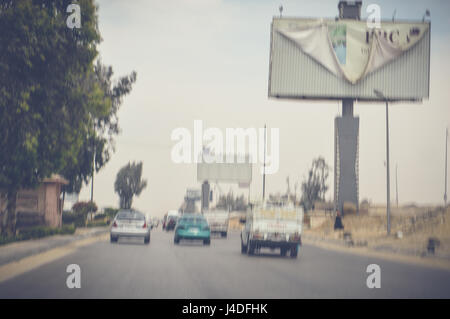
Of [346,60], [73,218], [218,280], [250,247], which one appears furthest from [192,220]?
[346,60]

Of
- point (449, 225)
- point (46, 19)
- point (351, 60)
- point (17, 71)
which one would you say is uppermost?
point (351, 60)

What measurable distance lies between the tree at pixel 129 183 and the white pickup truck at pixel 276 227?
98.1 meters

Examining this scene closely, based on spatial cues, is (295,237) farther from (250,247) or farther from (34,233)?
(34,233)

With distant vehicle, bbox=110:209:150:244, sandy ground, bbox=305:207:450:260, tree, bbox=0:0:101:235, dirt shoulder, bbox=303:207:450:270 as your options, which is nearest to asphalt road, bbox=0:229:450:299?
dirt shoulder, bbox=303:207:450:270

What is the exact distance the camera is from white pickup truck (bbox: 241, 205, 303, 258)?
2377 cm

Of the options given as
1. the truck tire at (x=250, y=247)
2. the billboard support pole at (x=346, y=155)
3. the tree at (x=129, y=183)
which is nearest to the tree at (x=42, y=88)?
the truck tire at (x=250, y=247)

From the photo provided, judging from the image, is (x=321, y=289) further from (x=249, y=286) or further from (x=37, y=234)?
(x=37, y=234)

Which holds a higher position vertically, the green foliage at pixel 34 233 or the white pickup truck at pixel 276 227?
the white pickup truck at pixel 276 227

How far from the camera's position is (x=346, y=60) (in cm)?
5678

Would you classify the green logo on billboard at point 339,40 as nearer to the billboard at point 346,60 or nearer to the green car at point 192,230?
the billboard at point 346,60

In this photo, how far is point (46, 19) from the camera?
26.1 m

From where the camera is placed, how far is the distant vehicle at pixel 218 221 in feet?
154

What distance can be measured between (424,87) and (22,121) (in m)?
39.9
